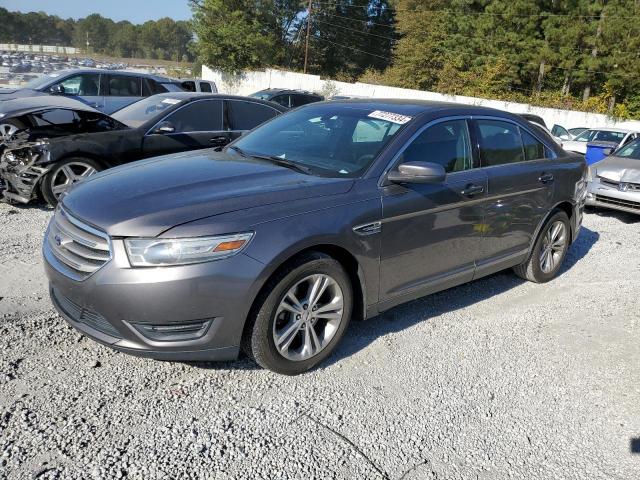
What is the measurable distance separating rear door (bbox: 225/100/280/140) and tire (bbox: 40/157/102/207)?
76.6 inches

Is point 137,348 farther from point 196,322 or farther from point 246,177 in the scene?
point 246,177

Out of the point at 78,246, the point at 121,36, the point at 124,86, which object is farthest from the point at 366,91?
the point at 121,36

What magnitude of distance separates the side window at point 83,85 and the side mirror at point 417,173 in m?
10.5

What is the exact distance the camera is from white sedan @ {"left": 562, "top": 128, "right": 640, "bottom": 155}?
15.2 meters

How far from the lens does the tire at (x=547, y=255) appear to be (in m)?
5.19

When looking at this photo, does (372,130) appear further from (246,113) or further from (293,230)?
(246,113)

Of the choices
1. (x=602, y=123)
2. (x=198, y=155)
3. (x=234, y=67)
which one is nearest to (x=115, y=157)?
(x=198, y=155)

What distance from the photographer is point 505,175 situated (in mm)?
4543

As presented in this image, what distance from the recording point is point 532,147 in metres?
5.06

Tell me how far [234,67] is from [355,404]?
47.4 meters

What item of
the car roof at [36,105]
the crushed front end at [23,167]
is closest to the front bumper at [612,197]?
the car roof at [36,105]

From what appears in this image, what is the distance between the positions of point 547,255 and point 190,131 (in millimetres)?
4763

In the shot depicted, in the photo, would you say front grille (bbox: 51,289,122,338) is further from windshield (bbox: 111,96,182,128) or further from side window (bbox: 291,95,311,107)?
side window (bbox: 291,95,311,107)

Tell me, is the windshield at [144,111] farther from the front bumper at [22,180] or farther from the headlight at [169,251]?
the headlight at [169,251]
